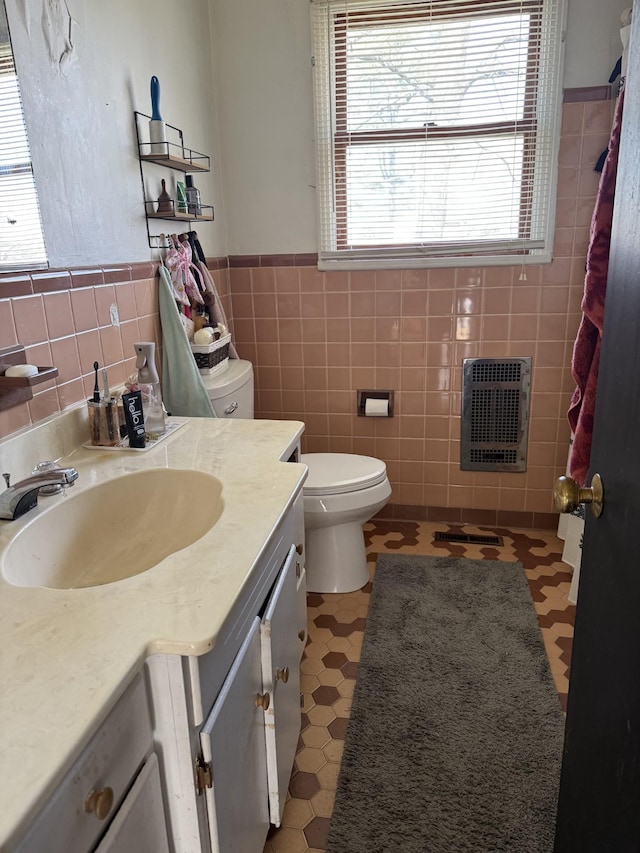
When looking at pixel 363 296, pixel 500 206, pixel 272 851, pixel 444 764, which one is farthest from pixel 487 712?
pixel 500 206

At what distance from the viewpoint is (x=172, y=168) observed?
80.4 inches

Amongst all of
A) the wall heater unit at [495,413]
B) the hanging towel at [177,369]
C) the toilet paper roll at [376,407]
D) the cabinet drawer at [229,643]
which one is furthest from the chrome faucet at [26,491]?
the wall heater unit at [495,413]

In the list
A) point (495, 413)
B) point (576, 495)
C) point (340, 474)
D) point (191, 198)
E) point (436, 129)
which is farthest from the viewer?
point (495, 413)

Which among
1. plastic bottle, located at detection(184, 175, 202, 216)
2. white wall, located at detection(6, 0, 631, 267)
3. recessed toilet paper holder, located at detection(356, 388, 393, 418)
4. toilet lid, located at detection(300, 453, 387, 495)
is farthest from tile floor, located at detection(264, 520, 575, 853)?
plastic bottle, located at detection(184, 175, 202, 216)

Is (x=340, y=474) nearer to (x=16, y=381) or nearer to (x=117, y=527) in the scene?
(x=117, y=527)

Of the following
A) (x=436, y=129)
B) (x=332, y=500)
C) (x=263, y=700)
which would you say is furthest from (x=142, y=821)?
(x=436, y=129)

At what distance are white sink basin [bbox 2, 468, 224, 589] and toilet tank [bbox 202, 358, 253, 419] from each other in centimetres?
76

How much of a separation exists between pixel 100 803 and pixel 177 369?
1466 millimetres

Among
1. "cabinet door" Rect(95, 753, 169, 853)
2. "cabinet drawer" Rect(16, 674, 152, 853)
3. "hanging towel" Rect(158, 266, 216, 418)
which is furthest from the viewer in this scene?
"hanging towel" Rect(158, 266, 216, 418)

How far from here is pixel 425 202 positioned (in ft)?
8.16

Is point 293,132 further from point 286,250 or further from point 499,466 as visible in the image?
point 499,466

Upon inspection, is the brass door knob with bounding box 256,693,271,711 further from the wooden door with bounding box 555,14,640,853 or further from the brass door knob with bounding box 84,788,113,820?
the wooden door with bounding box 555,14,640,853

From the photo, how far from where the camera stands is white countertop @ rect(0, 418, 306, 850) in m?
0.58

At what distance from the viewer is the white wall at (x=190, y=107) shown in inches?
55.9
